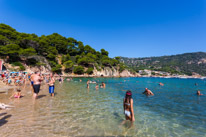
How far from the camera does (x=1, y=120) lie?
4.72 m

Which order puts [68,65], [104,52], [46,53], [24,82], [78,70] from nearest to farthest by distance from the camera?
[24,82] < [68,65] < [46,53] < [78,70] < [104,52]

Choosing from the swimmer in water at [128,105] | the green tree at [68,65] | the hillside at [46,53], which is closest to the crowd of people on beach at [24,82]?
the swimmer in water at [128,105]

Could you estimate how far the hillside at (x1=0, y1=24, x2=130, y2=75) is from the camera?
3833 centimetres

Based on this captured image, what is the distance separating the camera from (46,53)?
5488 centimetres

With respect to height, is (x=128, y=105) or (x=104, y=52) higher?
(x=104, y=52)

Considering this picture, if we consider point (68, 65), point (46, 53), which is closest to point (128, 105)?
point (68, 65)

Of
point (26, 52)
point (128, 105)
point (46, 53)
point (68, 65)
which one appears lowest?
point (128, 105)

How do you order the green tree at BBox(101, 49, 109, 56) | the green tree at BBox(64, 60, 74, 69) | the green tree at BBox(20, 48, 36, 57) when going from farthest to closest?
the green tree at BBox(101, 49, 109, 56) → the green tree at BBox(64, 60, 74, 69) → the green tree at BBox(20, 48, 36, 57)

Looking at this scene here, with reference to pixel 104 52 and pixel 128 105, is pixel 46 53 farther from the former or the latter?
pixel 128 105

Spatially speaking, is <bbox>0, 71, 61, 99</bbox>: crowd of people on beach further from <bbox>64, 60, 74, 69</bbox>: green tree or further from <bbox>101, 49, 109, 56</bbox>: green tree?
<bbox>101, 49, 109, 56</bbox>: green tree

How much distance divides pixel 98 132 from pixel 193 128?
4284 millimetres

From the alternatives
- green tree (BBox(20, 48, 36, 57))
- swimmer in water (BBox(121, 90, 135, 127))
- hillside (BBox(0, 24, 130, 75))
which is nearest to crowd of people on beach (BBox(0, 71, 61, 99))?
swimmer in water (BBox(121, 90, 135, 127))

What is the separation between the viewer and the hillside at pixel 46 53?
126 ft

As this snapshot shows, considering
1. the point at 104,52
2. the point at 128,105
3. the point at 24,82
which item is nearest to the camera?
the point at 128,105
